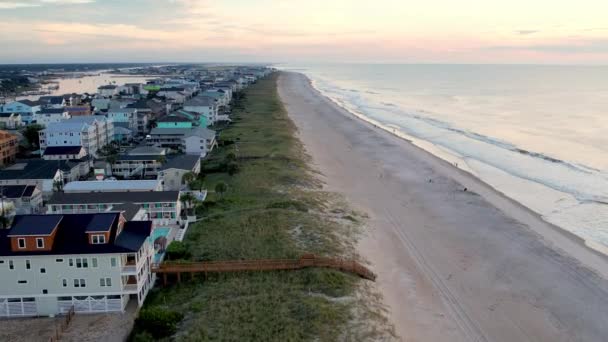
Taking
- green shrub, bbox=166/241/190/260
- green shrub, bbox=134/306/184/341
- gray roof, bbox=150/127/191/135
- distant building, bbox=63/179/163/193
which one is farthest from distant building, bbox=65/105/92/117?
green shrub, bbox=134/306/184/341

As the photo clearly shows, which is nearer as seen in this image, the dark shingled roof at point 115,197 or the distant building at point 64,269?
the distant building at point 64,269

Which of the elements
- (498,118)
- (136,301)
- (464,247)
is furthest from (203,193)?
(498,118)

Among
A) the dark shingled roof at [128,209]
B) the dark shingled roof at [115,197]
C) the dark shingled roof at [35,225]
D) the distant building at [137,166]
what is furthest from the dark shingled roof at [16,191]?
the dark shingled roof at [35,225]

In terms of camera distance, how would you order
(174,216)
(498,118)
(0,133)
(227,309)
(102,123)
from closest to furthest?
(227,309) → (174,216) → (0,133) → (102,123) → (498,118)

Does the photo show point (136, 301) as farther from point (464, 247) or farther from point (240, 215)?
point (464, 247)

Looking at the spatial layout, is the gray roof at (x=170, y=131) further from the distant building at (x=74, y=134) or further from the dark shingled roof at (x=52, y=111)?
the dark shingled roof at (x=52, y=111)

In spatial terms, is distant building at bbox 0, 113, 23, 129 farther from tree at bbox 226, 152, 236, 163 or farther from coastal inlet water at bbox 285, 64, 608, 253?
coastal inlet water at bbox 285, 64, 608, 253
